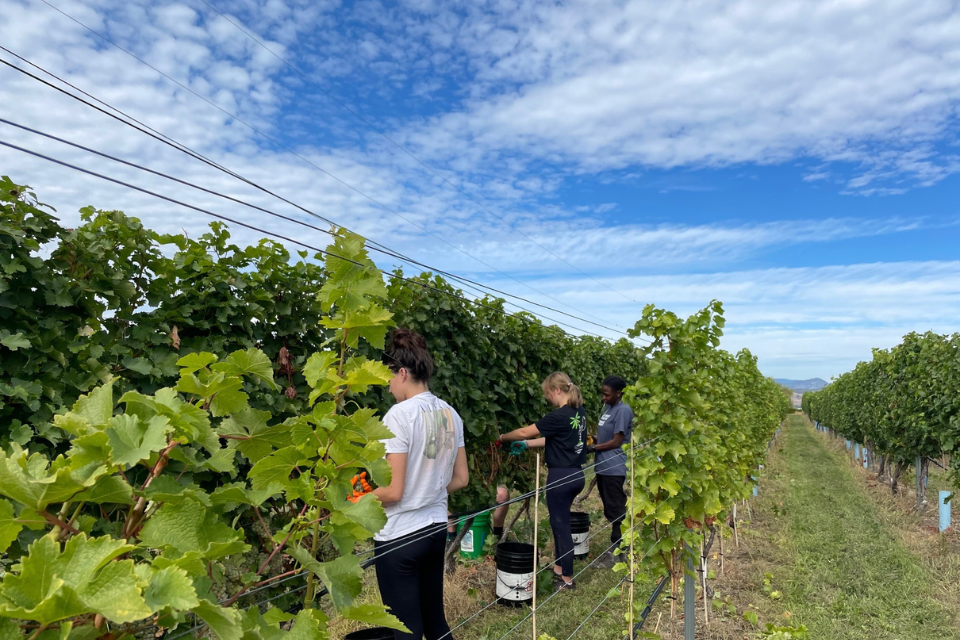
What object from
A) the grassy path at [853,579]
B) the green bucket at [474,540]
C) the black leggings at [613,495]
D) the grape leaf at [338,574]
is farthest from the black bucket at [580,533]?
the grape leaf at [338,574]

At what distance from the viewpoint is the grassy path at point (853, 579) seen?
16.8 ft

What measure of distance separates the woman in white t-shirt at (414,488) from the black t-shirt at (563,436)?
8.17 feet

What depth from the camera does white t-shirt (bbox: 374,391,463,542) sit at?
272cm

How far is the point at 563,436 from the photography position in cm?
539

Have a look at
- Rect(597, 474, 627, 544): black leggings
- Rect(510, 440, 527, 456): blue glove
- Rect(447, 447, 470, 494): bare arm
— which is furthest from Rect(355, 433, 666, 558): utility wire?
Rect(597, 474, 627, 544): black leggings

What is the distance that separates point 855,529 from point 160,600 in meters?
10.1

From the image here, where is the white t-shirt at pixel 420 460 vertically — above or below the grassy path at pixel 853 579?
above

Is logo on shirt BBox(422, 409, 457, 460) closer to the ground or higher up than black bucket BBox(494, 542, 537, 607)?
higher up

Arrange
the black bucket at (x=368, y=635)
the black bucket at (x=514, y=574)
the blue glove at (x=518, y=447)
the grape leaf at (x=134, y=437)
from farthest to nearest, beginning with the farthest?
the blue glove at (x=518, y=447) → the black bucket at (x=514, y=574) → the black bucket at (x=368, y=635) → the grape leaf at (x=134, y=437)

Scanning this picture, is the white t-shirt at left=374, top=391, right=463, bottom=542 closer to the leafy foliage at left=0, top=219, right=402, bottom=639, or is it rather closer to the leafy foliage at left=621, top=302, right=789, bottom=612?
the leafy foliage at left=0, top=219, right=402, bottom=639

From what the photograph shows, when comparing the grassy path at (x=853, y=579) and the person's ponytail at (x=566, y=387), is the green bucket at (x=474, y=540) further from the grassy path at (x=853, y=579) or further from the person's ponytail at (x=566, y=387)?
the grassy path at (x=853, y=579)

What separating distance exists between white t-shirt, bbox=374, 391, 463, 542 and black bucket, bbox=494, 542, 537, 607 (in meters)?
2.26

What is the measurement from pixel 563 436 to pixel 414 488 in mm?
2807

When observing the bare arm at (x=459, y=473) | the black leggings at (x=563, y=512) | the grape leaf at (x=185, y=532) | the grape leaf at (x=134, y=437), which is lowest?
the black leggings at (x=563, y=512)
